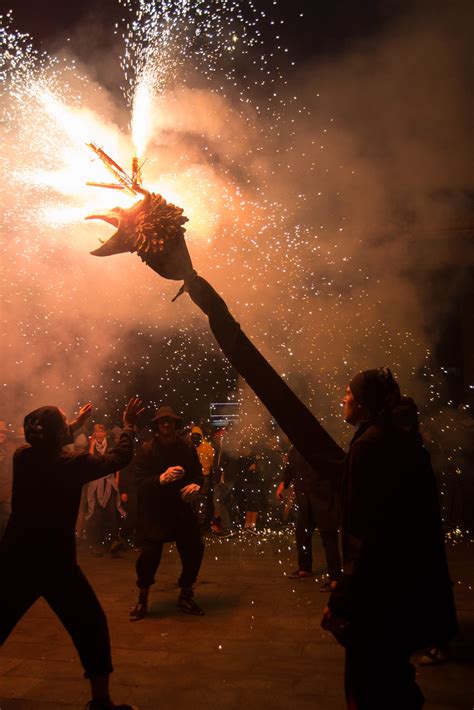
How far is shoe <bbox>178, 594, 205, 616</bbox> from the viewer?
14.5ft

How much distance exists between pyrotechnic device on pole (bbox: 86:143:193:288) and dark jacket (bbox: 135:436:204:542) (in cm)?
235

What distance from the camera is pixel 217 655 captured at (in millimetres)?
3521

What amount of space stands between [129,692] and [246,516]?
213 inches

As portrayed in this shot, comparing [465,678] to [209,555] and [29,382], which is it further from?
[29,382]

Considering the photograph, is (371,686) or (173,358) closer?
(371,686)

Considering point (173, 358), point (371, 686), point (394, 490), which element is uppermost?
point (173, 358)

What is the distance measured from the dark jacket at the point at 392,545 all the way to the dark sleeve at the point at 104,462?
127 cm

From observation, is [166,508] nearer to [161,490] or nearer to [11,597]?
[161,490]

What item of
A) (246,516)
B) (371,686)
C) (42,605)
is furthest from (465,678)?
(246,516)

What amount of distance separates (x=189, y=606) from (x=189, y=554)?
0.39 metres

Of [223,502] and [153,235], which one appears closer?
[153,235]

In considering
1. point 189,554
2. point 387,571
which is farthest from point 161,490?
point 387,571

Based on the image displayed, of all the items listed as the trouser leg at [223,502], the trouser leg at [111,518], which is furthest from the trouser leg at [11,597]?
the trouser leg at [223,502]

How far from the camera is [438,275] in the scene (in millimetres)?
8820
